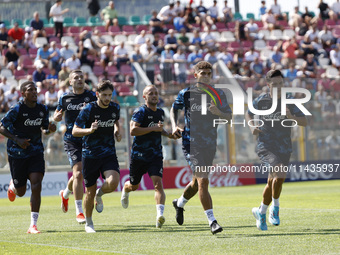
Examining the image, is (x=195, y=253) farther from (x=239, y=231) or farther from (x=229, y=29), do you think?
(x=229, y=29)

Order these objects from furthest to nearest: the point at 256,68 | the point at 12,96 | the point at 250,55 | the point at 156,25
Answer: the point at 156,25
the point at 250,55
the point at 256,68
the point at 12,96

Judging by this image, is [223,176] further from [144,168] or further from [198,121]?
[198,121]

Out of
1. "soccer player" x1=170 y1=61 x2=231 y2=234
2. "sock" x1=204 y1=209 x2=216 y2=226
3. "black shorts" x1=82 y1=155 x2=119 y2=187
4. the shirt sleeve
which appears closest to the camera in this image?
"sock" x1=204 y1=209 x2=216 y2=226

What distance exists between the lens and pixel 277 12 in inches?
1427

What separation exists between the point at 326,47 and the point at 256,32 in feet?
10.6

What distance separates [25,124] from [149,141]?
1984 millimetres

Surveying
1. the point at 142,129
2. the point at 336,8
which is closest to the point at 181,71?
the point at 336,8

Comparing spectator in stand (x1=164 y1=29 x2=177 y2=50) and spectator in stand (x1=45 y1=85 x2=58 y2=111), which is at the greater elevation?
spectator in stand (x1=164 y1=29 x2=177 y2=50)

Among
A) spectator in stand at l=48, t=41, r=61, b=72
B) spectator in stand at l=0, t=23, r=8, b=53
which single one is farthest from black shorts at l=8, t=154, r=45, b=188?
spectator in stand at l=0, t=23, r=8, b=53

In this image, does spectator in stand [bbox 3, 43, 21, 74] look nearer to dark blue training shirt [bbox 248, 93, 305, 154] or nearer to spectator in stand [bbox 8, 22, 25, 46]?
spectator in stand [bbox 8, 22, 25, 46]

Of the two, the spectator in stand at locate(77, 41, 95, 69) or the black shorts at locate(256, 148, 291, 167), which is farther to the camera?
the spectator in stand at locate(77, 41, 95, 69)

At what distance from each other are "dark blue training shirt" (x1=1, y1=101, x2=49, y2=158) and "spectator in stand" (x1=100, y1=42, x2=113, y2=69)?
16.9 meters

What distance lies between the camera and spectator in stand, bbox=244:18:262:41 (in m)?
33.8

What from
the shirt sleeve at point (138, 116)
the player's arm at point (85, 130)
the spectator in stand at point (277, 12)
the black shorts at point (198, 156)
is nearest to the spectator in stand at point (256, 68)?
the spectator in stand at point (277, 12)
